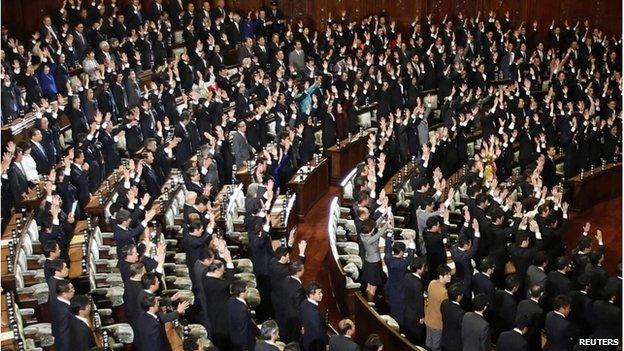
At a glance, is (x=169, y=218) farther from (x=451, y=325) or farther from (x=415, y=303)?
(x=451, y=325)

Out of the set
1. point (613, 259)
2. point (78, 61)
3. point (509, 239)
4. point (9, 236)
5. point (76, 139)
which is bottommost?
point (613, 259)

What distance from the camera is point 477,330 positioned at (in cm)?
615

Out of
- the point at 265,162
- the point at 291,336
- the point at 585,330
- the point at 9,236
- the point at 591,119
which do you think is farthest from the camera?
the point at 591,119

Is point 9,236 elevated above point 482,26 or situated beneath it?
situated beneath

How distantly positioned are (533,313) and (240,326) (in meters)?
2.20

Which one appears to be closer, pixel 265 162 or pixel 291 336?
pixel 291 336

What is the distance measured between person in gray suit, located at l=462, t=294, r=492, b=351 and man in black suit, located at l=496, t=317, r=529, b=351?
105 millimetres

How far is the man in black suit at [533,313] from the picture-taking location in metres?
6.43

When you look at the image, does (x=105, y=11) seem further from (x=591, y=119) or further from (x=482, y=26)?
(x=591, y=119)

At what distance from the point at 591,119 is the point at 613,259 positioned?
2870mm

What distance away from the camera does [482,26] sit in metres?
15.6

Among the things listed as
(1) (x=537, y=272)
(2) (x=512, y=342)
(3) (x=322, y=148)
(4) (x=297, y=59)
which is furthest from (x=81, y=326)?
(4) (x=297, y=59)

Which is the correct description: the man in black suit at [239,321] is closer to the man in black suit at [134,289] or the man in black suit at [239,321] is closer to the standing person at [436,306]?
the man in black suit at [134,289]

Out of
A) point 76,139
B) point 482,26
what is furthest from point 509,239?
point 482,26
